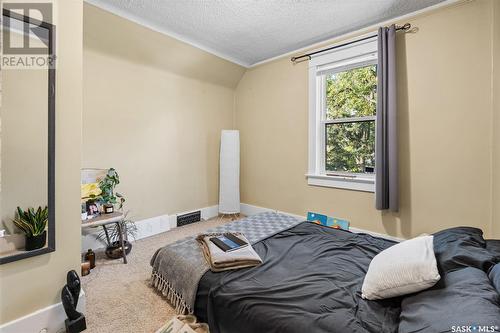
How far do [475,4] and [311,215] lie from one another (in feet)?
9.00

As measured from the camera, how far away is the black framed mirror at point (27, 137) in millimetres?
1383

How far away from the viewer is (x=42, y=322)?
144 centimetres

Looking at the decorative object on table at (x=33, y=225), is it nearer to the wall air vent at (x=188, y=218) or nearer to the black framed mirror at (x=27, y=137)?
the black framed mirror at (x=27, y=137)

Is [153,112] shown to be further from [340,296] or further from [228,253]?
[340,296]

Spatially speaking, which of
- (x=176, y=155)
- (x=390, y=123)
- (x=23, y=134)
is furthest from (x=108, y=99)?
(x=390, y=123)

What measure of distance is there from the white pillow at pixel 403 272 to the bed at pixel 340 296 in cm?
4

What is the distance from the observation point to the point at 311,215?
3.38 meters

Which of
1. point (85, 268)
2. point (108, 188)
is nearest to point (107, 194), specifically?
point (108, 188)

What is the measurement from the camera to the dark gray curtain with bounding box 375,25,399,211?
8.52 feet

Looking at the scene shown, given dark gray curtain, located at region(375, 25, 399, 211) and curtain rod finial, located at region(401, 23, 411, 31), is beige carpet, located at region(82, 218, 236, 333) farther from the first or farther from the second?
curtain rod finial, located at region(401, 23, 411, 31)

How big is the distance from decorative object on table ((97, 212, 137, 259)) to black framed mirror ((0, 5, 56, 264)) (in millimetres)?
1017

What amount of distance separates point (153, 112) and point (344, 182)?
268 cm

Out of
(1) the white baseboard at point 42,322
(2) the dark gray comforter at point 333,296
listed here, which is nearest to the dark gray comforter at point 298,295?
(2) the dark gray comforter at point 333,296

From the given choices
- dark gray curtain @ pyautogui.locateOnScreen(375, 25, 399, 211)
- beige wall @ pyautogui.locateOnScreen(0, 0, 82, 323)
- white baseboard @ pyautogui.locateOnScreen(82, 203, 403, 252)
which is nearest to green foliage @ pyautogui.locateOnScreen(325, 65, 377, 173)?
dark gray curtain @ pyautogui.locateOnScreen(375, 25, 399, 211)
